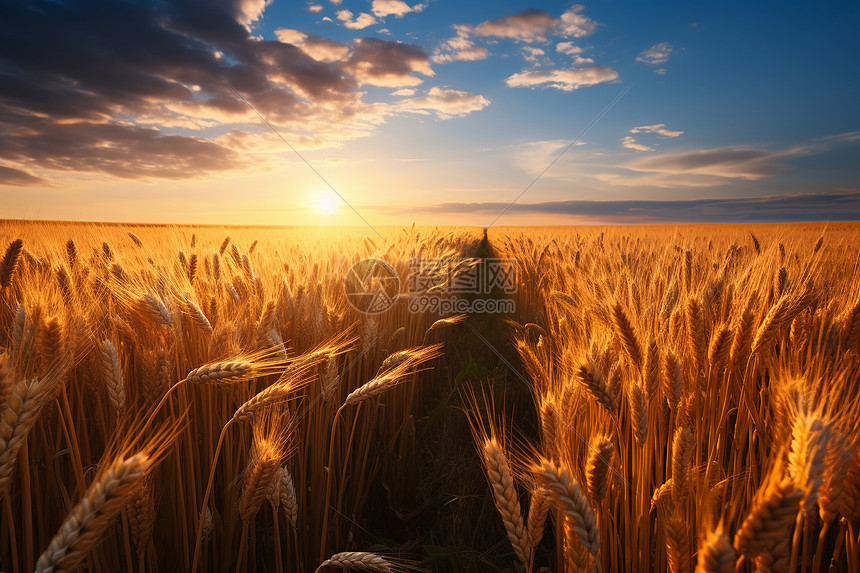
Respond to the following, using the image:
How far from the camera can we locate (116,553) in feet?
3.79

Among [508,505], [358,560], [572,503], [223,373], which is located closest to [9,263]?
[223,373]

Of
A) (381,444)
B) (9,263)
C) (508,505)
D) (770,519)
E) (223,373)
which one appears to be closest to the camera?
(770,519)

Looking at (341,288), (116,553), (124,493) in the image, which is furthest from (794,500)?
(341,288)

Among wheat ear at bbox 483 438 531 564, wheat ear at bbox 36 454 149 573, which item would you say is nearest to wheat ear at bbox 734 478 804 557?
wheat ear at bbox 483 438 531 564

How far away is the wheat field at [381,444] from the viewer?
79cm

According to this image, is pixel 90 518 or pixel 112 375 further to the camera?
pixel 112 375

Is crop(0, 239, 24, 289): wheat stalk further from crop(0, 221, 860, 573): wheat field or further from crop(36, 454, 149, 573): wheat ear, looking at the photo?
crop(36, 454, 149, 573): wheat ear

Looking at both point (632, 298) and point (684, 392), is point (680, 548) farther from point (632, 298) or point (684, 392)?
point (632, 298)

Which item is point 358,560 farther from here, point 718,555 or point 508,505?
point 718,555

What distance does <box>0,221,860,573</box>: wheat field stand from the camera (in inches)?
31.0

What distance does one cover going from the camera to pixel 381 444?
2213 millimetres

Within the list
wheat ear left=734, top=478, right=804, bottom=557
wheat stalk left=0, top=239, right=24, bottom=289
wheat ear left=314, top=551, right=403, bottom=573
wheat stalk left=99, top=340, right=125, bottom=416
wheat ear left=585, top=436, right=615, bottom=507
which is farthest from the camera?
wheat stalk left=0, top=239, right=24, bottom=289

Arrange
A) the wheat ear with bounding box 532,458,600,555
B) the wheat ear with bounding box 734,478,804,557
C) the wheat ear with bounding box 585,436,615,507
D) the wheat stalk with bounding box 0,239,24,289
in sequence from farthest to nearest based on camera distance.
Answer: the wheat stalk with bounding box 0,239,24,289 < the wheat ear with bounding box 585,436,615,507 < the wheat ear with bounding box 532,458,600,555 < the wheat ear with bounding box 734,478,804,557

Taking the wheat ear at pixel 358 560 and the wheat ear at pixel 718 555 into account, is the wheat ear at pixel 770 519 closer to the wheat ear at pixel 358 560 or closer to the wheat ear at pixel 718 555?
the wheat ear at pixel 718 555
